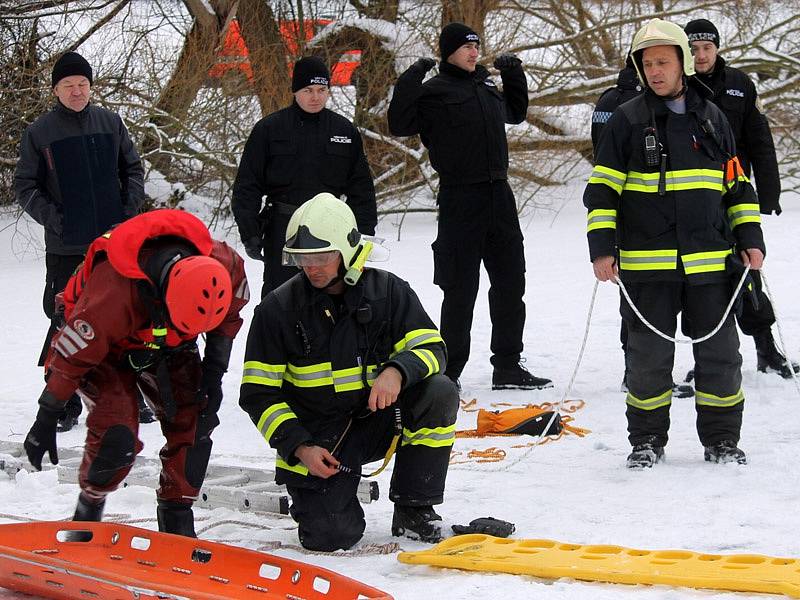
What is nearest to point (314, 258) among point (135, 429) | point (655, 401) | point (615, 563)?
point (135, 429)

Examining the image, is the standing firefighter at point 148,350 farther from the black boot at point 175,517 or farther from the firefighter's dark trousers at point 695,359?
the firefighter's dark trousers at point 695,359

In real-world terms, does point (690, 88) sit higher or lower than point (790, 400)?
higher

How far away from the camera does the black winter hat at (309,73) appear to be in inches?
254

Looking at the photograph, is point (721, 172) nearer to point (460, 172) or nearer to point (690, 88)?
point (690, 88)

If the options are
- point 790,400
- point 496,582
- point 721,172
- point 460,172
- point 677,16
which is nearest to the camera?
point 496,582

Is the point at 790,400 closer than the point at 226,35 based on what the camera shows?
Yes

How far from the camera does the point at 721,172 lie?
4.96 metres

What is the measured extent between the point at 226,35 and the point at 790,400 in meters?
8.96

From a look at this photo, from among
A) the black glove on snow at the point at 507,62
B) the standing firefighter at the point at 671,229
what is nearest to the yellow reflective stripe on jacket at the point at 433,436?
the standing firefighter at the point at 671,229

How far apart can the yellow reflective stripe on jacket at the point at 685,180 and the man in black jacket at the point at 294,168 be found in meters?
2.03

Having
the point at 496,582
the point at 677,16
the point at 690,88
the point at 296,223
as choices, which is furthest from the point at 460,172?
the point at 677,16

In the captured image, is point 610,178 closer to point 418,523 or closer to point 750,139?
point 418,523

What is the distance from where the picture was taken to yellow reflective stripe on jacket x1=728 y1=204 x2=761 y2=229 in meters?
5.04

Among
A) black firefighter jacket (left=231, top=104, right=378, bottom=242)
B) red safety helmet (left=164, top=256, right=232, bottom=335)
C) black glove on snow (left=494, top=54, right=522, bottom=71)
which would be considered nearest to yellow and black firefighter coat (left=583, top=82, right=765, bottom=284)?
red safety helmet (left=164, top=256, right=232, bottom=335)
